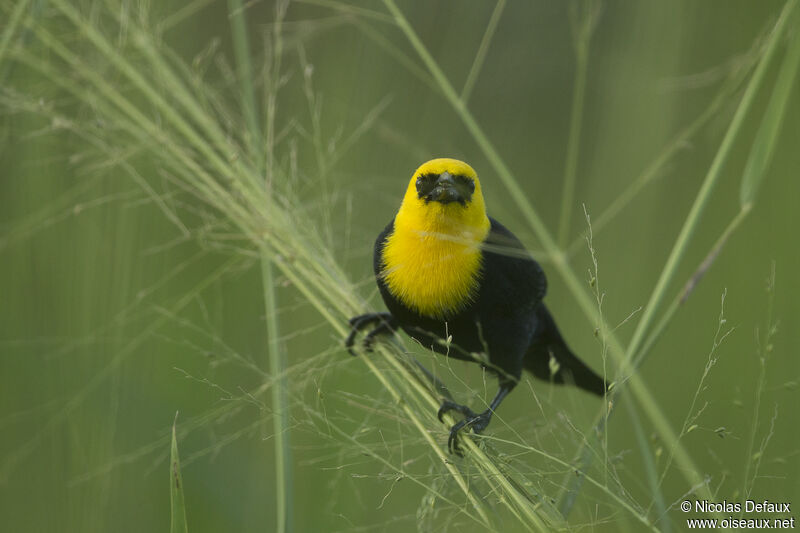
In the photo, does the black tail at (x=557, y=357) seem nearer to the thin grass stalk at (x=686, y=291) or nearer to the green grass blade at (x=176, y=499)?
the thin grass stalk at (x=686, y=291)

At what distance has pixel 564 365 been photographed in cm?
280

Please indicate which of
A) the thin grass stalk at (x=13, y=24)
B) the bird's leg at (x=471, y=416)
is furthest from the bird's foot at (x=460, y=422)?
the thin grass stalk at (x=13, y=24)

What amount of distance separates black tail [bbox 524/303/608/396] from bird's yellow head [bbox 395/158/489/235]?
0.64 metres

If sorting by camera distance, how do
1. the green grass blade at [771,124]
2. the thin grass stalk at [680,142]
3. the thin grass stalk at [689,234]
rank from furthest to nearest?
the thin grass stalk at [680,142]
the thin grass stalk at [689,234]
the green grass blade at [771,124]

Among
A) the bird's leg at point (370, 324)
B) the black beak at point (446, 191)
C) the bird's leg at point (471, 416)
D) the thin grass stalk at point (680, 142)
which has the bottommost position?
the bird's leg at point (471, 416)

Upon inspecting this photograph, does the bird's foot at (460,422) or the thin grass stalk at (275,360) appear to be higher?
the thin grass stalk at (275,360)

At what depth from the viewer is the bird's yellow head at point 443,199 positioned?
2.22 meters

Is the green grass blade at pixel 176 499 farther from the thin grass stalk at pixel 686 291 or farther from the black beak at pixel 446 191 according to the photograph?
the black beak at pixel 446 191

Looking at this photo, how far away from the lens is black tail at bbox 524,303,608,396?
2760 mm

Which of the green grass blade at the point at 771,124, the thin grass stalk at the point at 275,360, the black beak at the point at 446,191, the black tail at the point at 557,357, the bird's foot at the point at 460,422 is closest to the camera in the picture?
the green grass blade at the point at 771,124

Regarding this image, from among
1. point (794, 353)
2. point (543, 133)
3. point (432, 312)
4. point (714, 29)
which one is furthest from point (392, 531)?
point (714, 29)

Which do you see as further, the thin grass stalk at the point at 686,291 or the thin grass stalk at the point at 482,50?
the thin grass stalk at the point at 482,50

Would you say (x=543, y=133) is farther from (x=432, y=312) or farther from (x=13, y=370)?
(x=13, y=370)

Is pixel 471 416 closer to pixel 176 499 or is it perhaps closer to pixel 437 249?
pixel 437 249
